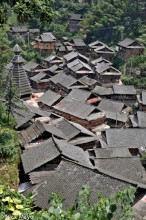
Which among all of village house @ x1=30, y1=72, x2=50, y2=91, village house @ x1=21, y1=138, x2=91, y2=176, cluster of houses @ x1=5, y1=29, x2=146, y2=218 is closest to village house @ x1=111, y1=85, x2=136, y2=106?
cluster of houses @ x1=5, y1=29, x2=146, y2=218

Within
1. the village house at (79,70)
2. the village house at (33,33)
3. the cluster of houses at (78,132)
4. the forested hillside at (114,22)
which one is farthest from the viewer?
the village house at (33,33)

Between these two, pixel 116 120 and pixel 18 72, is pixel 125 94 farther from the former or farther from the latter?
pixel 18 72

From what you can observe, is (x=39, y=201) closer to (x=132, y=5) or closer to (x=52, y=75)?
(x=52, y=75)

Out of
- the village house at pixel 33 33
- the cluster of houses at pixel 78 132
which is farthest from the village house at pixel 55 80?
the village house at pixel 33 33

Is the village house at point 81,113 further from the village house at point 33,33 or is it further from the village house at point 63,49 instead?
the village house at point 33,33

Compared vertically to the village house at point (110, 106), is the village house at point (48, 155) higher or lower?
higher

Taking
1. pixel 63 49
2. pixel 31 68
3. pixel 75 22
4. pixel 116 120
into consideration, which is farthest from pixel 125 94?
pixel 75 22
